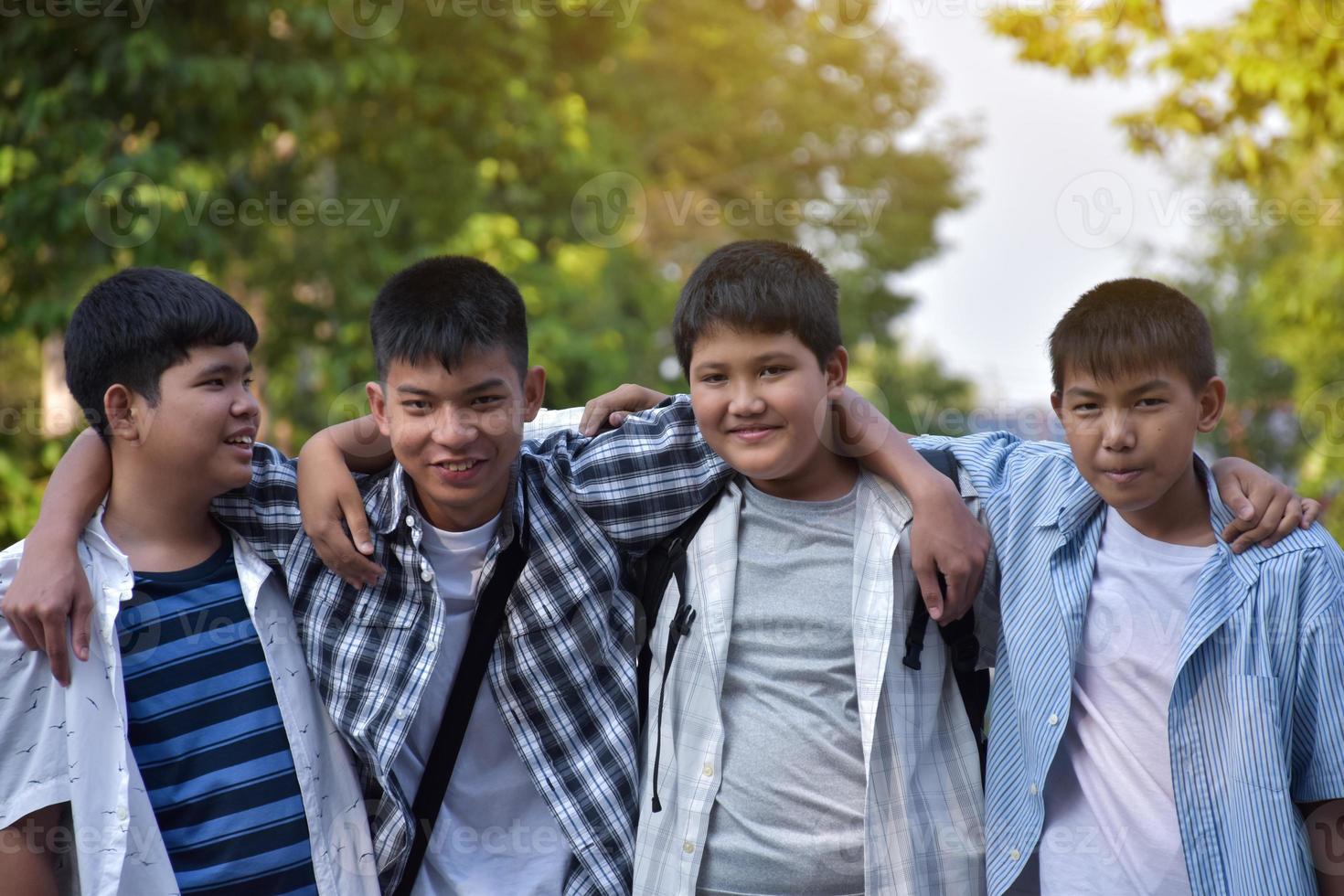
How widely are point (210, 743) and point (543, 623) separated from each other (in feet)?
2.18

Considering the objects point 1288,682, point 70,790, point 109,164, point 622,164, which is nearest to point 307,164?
point 109,164

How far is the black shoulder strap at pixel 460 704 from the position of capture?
8.23 feet

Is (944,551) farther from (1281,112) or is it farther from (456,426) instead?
(1281,112)

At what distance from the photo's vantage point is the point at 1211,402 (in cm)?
246

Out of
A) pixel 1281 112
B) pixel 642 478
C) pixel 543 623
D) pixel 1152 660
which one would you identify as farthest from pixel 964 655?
pixel 1281 112

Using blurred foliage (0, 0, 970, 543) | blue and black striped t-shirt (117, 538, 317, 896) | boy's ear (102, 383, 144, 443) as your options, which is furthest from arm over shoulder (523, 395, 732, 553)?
blurred foliage (0, 0, 970, 543)

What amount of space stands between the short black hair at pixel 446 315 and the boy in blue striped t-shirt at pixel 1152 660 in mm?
1095

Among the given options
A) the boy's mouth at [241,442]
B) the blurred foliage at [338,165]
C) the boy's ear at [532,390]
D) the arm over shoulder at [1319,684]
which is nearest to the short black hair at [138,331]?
the boy's mouth at [241,442]

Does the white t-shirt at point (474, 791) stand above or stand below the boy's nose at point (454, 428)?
below

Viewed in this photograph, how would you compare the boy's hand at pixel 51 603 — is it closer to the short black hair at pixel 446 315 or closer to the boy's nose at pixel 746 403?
the short black hair at pixel 446 315

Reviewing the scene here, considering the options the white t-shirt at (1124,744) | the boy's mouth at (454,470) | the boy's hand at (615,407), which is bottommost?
the white t-shirt at (1124,744)

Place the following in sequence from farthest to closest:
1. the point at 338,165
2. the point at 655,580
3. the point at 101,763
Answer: the point at 338,165 < the point at 655,580 < the point at 101,763

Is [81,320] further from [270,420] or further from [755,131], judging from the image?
[755,131]

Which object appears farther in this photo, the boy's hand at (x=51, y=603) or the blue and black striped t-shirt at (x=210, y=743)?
the blue and black striped t-shirt at (x=210, y=743)
